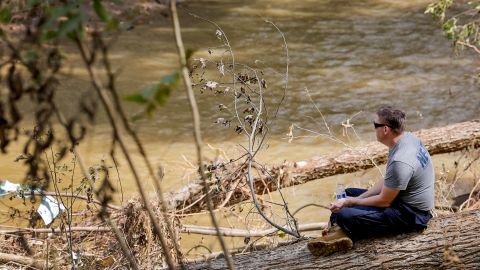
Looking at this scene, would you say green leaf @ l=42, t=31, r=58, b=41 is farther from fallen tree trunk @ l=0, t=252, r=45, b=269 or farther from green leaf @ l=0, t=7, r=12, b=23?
fallen tree trunk @ l=0, t=252, r=45, b=269

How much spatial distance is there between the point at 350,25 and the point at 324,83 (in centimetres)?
386

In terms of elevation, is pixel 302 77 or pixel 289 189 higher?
pixel 302 77

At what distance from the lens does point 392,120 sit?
500cm

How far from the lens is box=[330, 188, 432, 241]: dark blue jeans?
16.4 feet

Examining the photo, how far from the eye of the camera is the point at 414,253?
193 inches

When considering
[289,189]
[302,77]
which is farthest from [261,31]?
[289,189]

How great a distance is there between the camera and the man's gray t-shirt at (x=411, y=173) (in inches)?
192

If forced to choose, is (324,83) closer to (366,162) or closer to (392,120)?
(366,162)

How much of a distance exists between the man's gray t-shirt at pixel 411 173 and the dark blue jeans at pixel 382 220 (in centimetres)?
6

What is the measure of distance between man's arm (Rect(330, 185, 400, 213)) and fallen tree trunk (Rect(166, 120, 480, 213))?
197 cm

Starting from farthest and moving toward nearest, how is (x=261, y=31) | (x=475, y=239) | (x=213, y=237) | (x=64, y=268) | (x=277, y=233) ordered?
(x=261, y=31)
(x=213, y=237)
(x=277, y=233)
(x=64, y=268)
(x=475, y=239)

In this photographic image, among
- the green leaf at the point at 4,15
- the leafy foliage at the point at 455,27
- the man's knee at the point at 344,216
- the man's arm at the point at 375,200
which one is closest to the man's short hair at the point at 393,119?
the man's arm at the point at 375,200

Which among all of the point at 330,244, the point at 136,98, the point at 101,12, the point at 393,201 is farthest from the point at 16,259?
the point at 136,98

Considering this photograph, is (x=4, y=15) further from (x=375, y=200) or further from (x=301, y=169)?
(x=301, y=169)
